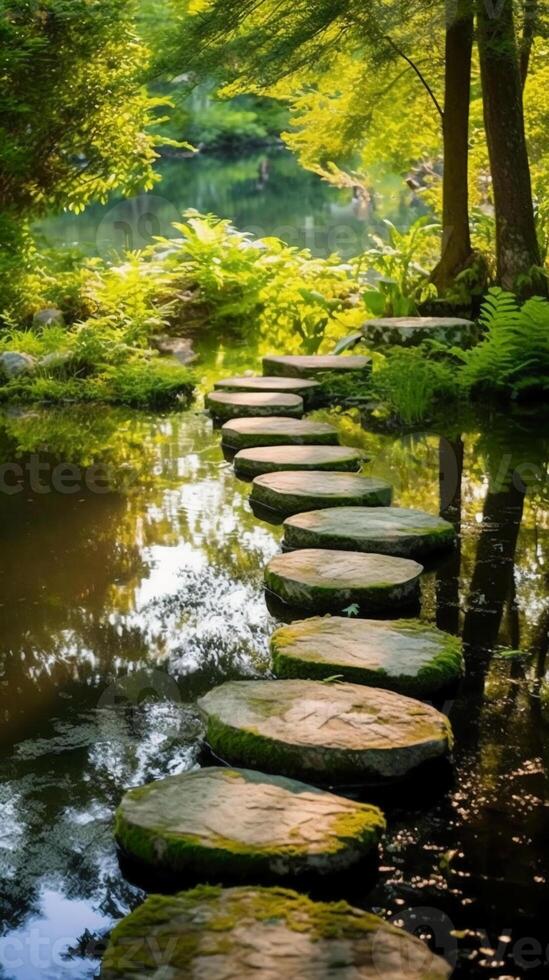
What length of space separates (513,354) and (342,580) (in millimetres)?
4362

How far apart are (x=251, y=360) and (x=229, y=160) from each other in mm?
46006

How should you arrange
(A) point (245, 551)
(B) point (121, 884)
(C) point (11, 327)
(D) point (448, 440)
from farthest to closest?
(C) point (11, 327) → (D) point (448, 440) → (A) point (245, 551) → (B) point (121, 884)

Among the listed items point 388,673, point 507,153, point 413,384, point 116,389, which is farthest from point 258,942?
point 507,153

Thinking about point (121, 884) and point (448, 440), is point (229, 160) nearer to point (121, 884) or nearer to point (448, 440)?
point (448, 440)

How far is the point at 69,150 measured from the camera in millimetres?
10266

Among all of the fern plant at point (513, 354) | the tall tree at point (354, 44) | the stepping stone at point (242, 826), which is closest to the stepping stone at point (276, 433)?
the fern plant at point (513, 354)

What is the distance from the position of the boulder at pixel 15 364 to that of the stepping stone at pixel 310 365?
A: 189 centimetres

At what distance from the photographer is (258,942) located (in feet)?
6.91

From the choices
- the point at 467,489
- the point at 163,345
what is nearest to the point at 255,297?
the point at 163,345

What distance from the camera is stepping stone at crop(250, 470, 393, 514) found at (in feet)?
16.6

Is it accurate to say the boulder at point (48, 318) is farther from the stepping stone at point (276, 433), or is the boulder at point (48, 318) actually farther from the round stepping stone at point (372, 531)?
the round stepping stone at point (372, 531)

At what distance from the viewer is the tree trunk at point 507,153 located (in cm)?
854

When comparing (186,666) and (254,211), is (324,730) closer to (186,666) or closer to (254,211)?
(186,666)

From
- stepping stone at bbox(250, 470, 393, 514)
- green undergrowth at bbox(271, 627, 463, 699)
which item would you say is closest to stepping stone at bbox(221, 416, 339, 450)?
stepping stone at bbox(250, 470, 393, 514)
